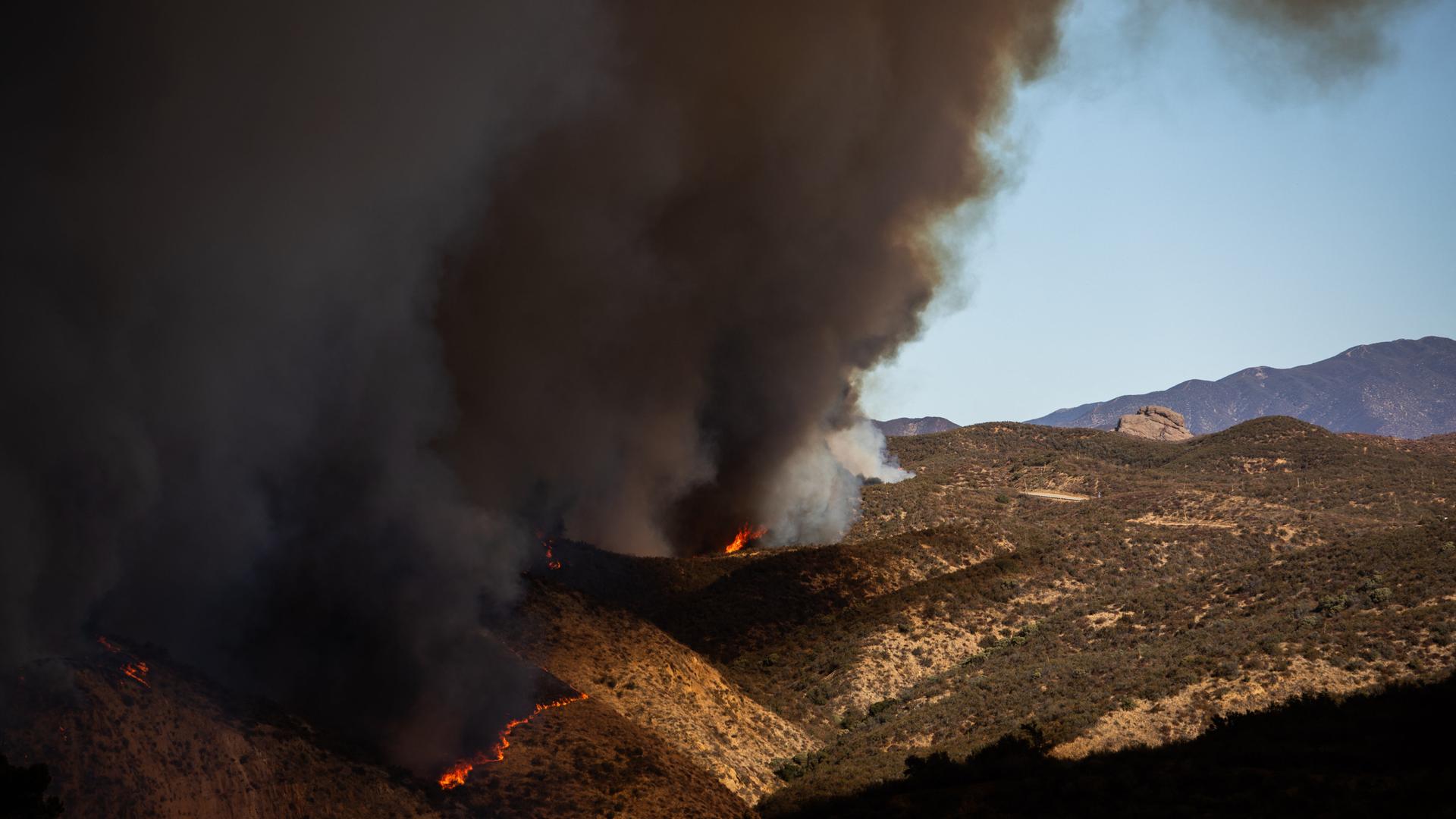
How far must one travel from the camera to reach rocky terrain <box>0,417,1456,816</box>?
14.9 metres

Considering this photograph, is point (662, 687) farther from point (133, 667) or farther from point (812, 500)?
point (812, 500)

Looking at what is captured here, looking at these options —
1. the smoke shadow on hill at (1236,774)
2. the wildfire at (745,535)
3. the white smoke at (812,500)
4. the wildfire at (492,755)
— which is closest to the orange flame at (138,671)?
the wildfire at (492,755)

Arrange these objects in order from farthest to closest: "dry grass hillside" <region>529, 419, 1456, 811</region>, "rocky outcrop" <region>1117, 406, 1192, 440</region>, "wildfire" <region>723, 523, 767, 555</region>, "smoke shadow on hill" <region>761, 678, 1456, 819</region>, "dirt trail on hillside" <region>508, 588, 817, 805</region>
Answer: "rocky outcrop" <region>1117, 406, 1192, 440</region>
"wildfire" <region>723, 523, 767, 555</region>
"dry grass hillside" <region>529, 419, 1456, 811</region>
"dirt trail on hillside" <region>508, 588, 817, 805</region>
"smoke shadow on hill" <region>761, 678, 1456, 819</region>

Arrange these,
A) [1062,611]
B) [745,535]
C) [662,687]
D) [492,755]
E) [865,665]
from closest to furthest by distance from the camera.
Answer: [492,755] → [662,687] → [865,665] → [1062,611] → [745,535]

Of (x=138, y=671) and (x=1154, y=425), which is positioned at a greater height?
(x=1154, y=425)

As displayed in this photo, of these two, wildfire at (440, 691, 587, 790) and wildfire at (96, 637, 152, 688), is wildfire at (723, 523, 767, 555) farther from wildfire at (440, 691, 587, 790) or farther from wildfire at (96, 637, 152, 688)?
wildfire at (96, 637, 152, 688)

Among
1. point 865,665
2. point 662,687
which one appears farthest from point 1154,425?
point 662,687

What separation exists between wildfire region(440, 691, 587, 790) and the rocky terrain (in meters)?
0.17

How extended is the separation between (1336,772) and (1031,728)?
7087mm

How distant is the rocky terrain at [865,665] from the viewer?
14.9 m

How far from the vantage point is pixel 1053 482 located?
6328cm

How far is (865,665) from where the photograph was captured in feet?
96.5

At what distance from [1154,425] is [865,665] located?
280 feet

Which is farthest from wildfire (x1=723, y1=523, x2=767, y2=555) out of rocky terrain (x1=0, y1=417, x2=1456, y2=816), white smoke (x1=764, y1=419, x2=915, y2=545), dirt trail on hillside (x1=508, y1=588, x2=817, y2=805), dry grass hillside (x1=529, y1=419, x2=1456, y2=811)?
dirt trail on hillside (x1=508, y1=588, x2=817, y2=805)
